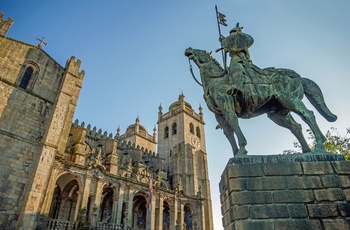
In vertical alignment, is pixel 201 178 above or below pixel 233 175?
above

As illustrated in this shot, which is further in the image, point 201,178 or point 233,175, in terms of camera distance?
point 201,178

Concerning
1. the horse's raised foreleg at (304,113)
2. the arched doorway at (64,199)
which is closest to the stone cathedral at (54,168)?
the arched doorway at (64,199)

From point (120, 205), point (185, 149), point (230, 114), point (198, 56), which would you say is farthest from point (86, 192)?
point (185, 149)

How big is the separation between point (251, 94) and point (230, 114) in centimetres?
75

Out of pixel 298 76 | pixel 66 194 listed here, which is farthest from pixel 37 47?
pixel 298 76

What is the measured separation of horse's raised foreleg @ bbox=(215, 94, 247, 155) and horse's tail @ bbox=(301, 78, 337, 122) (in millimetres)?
2043

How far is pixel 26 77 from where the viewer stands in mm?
19578

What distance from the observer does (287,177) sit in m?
4.29

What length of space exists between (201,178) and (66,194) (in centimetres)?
2551

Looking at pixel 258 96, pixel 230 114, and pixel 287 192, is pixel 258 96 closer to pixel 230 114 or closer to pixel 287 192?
pixel 230 114

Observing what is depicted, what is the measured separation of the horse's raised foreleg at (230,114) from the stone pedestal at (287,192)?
430mm

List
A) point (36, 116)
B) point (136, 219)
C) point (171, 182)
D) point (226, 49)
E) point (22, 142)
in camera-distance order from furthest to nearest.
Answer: point (171, 182) → point (136, 219) → point (36, 116) → point (22, 142) → point (226, 49)

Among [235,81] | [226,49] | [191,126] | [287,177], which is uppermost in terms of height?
[191,126]

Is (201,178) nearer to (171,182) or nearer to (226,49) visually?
(171,182)
